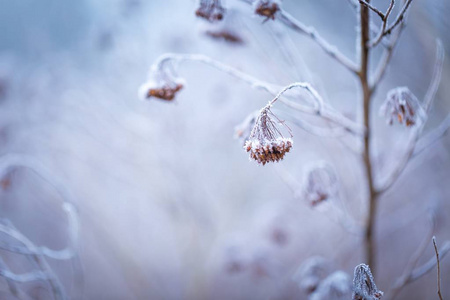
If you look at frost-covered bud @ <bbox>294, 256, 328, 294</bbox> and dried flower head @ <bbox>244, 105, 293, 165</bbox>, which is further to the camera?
frost-covered bud @ <bbox>294, 256, 328, 294</bbox>

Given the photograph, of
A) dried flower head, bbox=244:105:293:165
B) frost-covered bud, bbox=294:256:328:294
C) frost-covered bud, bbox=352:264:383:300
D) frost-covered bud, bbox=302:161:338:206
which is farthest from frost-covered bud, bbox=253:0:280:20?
frost-covered bud, bbox=294:256:328:294

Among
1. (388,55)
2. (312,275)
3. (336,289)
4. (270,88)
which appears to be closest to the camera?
(270,88)

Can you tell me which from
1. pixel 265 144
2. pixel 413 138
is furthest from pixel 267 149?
pixel 413 138

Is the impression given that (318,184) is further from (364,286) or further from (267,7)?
(267,7)

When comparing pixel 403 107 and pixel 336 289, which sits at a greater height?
pixel 403 107

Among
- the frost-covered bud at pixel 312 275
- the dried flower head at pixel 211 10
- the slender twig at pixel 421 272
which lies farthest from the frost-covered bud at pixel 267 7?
the frost-covered bud at pixel 312 275

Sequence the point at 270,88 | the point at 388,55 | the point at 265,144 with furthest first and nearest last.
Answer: the point at 388,55 → the point at 270,88 → the point at 265,144

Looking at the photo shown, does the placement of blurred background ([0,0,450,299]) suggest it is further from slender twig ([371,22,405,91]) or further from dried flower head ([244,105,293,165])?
dried flower head ([244,105,293,165])

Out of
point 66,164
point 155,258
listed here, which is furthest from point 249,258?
point 66,164
